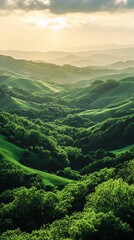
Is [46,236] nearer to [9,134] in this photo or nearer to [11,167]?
[11,167]

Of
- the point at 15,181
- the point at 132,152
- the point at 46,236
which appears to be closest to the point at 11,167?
the point at 15,181

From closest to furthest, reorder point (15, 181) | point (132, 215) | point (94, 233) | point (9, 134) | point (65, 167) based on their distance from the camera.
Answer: point (94, 233)
point (132, 215)
point (15, 181)
point (65, 167)
point (9, 134)

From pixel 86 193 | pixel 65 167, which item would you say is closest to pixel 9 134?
pixel 65 167

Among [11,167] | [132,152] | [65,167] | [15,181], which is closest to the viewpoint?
[15,181]

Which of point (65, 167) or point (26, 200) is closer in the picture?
point (26, 200)

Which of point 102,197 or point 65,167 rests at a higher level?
point 102,197

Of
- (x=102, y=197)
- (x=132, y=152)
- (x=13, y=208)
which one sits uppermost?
(x=102, y=197)
